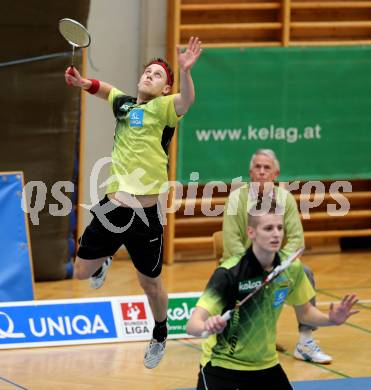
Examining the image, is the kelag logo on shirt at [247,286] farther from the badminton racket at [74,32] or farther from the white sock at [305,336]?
the white sock at [305,336]

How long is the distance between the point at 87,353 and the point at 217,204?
A: 3947mm

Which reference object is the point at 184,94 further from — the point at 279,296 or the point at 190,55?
the point at 279,296

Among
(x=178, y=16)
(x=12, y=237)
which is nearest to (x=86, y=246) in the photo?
(x=12, y=237)

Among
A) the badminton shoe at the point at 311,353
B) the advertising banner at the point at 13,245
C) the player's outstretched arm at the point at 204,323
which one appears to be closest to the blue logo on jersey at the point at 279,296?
the player's outstretched arm at the point at 204,323

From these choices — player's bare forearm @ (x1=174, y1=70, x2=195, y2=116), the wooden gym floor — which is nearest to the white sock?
the wooden gym floor

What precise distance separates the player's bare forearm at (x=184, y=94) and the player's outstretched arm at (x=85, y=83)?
28.3 inches

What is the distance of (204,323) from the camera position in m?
5.93

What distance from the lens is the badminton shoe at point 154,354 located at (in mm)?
8211

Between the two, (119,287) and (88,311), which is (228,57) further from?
(88,311)

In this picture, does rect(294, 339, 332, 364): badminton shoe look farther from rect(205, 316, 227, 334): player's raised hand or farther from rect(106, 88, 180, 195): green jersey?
rect(205, 316, 227, 334): player's raised hand

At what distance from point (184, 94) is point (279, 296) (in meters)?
1.84

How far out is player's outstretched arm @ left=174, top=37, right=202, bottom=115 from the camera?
7.18 m

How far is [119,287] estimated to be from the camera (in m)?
11.6

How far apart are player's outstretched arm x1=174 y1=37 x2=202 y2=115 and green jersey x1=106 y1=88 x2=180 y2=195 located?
10cm
